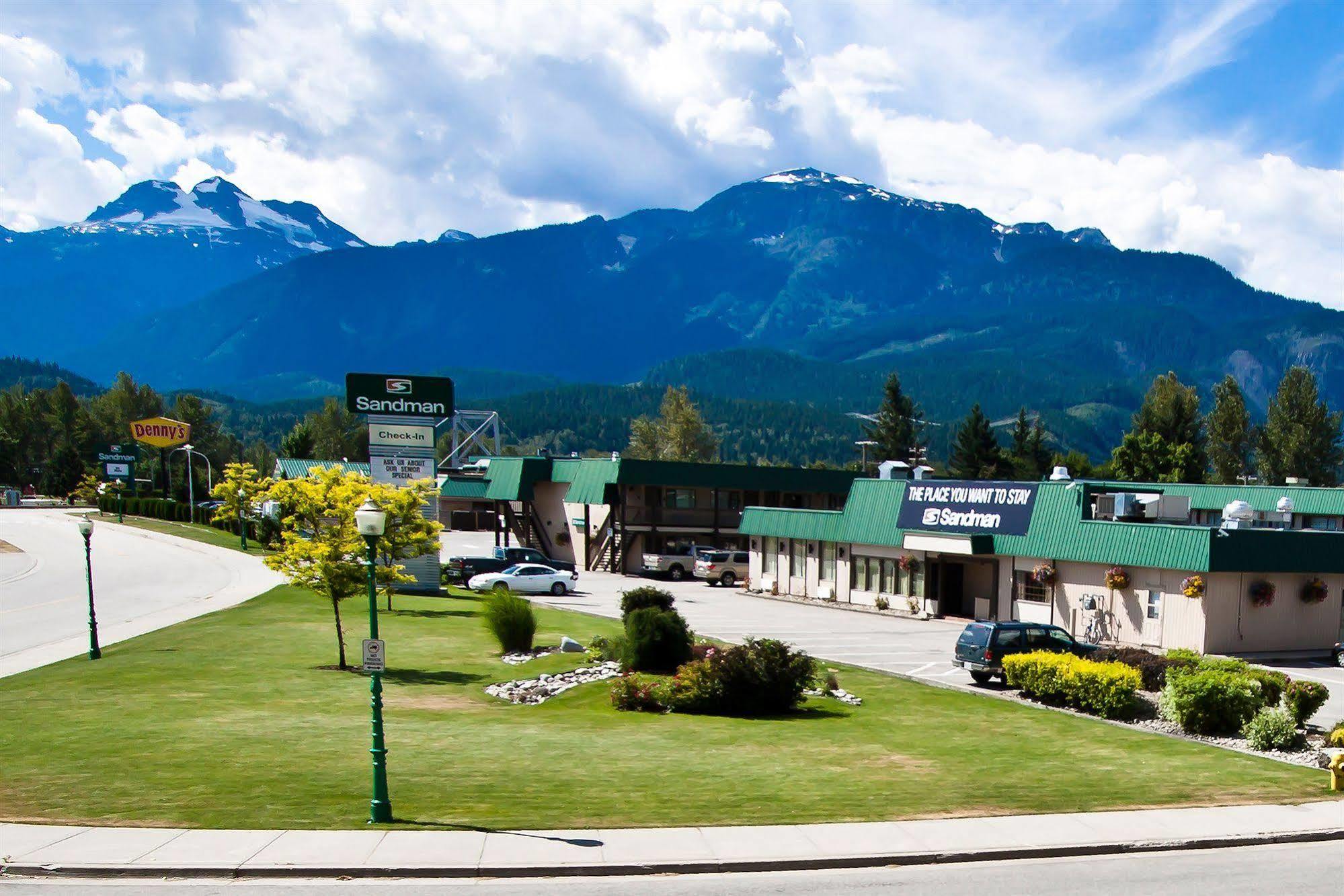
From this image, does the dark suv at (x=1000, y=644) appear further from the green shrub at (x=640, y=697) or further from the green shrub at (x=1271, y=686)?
the green shrub at (x=640, y=697)

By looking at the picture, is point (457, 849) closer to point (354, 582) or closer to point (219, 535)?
point (354, 582)

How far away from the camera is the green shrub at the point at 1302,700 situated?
20.9 metres

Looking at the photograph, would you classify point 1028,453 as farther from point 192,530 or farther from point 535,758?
point 535,758

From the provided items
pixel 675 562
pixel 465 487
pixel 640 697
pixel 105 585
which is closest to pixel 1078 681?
pixel 640 697

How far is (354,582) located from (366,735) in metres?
8.77

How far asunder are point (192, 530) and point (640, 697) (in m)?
73.7

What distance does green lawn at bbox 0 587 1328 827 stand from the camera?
14.4 metres

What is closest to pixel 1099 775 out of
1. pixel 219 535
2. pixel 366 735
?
pixel 366 735

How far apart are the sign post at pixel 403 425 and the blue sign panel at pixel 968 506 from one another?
2240cm

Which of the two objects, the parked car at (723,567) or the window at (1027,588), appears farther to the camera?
the parked car at (723,567)

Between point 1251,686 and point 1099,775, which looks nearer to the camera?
point 1099,775

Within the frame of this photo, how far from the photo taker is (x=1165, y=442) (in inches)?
3772

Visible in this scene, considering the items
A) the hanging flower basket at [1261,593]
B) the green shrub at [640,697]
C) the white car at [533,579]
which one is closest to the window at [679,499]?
the white car at [533,579]

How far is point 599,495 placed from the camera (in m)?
64.1
